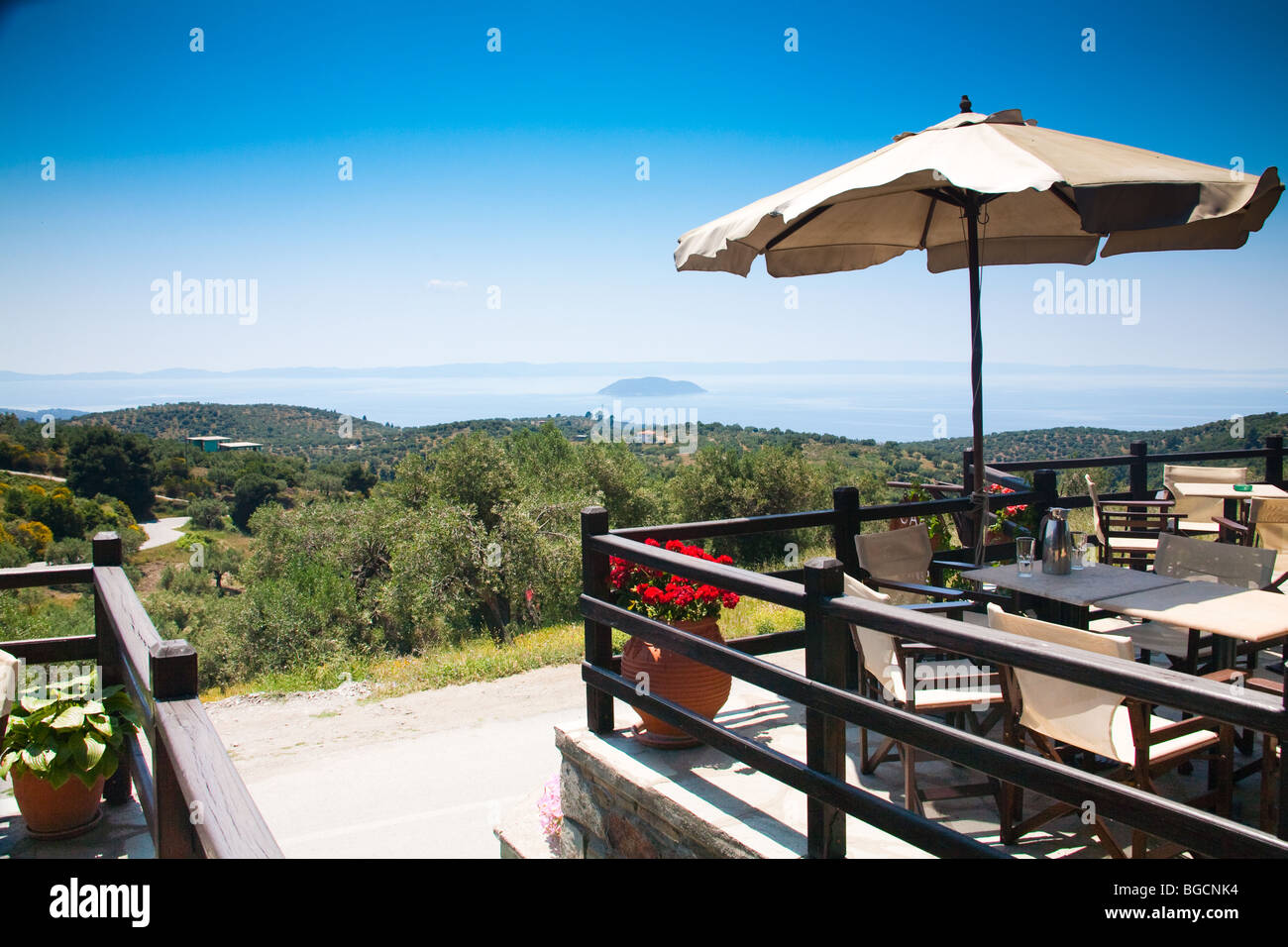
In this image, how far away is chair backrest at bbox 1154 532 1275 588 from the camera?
11.9 feet

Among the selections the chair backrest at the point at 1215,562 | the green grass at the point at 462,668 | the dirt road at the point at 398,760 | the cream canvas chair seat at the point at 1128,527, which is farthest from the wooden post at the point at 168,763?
the green grass at the point at 462,668

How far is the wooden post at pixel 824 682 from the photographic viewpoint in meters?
2.28

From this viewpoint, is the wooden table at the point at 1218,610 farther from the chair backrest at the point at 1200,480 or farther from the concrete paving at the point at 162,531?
the concrete paving at the point at 162,531

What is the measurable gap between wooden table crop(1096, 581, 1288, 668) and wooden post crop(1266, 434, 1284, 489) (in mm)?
5385

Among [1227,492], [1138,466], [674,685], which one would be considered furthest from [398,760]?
[1227,492]

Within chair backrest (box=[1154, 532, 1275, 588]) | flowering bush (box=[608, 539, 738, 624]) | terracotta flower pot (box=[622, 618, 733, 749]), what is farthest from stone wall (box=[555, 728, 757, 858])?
chair backrest (box=[1154, 532, 1275, 588])

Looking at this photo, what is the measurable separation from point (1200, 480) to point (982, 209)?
391 cm

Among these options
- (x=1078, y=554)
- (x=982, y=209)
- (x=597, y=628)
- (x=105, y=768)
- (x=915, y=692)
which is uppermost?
(x=982, y=209)

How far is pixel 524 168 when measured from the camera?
86.6 feet

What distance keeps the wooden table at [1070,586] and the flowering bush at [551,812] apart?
2.18m

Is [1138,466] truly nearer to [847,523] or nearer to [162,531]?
[847,523]

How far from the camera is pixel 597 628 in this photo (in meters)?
3.58

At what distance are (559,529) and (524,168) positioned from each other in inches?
517
